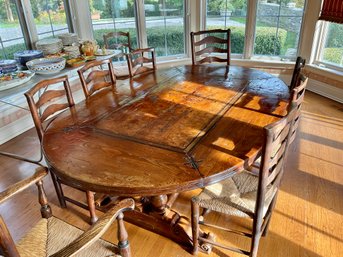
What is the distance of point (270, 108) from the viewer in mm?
1785

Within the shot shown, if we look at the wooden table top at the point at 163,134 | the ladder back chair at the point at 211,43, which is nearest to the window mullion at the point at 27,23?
the wooden table top at the point at 163,134

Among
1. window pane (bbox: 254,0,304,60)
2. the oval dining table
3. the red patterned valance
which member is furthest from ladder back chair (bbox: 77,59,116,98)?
the red patterned valance

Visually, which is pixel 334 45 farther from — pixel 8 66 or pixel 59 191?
pixel 8 66

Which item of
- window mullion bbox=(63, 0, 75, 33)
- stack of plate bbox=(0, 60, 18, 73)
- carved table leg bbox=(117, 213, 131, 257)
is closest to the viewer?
carved table leg bbox=(117, 213, 131, 257)

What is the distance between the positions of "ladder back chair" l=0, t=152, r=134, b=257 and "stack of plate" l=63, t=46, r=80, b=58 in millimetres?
2025

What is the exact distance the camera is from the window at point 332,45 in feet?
11.5

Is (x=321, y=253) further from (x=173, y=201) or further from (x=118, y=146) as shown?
(x=118, y=146)

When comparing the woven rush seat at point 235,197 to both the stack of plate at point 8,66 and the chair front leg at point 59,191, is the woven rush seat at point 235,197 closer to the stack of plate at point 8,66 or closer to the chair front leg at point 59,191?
the chair front leg at point 59,191

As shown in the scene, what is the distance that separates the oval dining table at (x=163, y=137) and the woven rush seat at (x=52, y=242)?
237mm

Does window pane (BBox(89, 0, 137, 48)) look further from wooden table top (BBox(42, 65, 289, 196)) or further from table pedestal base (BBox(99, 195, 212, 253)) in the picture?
table pedestal base (BBox(99, 195, 212, 253))

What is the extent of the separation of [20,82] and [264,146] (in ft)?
7.02

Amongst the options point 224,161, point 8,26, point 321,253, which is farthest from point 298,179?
point 8,26

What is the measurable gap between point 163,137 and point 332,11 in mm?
3027

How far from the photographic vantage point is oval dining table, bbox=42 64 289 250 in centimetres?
122
